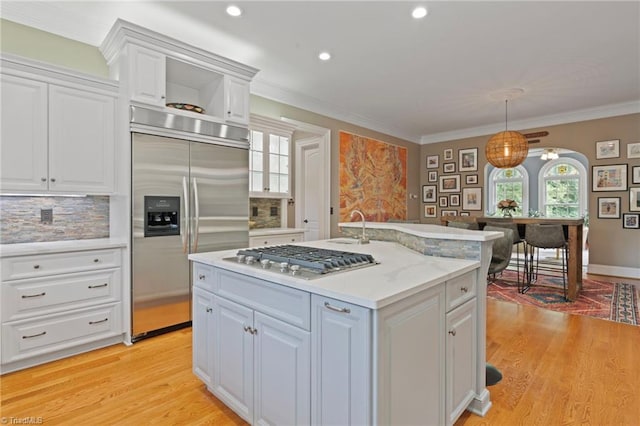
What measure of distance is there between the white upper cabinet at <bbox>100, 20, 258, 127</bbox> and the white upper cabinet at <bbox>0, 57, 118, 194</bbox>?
267 millimetres

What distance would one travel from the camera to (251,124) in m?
4.14

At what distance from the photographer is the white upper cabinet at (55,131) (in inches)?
97.2

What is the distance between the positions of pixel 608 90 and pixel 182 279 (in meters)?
6.10

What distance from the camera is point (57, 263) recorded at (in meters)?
2.59

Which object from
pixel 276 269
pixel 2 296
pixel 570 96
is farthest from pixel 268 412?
pixel 570 96

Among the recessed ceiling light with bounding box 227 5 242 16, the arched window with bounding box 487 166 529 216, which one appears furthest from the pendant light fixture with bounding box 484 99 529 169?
the arched window with bounding box 487 166 529 216

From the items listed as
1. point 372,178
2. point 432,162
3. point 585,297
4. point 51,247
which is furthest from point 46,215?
point 432,162

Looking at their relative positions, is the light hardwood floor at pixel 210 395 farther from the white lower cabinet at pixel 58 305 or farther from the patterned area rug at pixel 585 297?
the patterned area rug at pixel 585 297

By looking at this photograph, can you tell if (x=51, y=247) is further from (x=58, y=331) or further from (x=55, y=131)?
(x=55, y=131)

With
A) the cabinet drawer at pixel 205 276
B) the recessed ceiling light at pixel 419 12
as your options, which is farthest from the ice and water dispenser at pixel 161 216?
the recessed ceiling light at pixel 419 12

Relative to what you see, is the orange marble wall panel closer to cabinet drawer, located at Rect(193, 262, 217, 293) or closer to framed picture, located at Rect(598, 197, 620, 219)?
framed picture, located at Rect(598, 197, 620, 219)

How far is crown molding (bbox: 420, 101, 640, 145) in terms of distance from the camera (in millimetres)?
5398

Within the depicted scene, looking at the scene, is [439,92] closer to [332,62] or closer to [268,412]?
[332,62]

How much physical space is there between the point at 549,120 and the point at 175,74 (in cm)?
625
